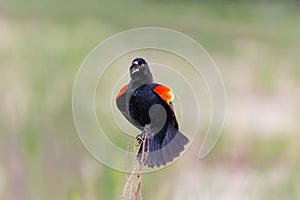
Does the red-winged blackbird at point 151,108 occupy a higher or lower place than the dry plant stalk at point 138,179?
higher

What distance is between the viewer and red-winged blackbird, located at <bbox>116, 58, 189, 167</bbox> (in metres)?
1.08

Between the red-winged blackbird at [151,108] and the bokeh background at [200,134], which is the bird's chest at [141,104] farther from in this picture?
the bokeh background at [200,134]

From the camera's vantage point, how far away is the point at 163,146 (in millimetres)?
1060

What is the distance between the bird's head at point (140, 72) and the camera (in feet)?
3.56

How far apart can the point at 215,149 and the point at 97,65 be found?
558 millimetres

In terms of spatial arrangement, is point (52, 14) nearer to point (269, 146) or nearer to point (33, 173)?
point (33, 173)

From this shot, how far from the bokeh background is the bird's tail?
1.72ft

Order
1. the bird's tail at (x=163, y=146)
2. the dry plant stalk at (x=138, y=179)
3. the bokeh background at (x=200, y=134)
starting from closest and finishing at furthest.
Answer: the dry plant stalk at (x=138, y=179) → the bird's tail at (x=163, y=146) → the bokeh background at (x=200, y=134)

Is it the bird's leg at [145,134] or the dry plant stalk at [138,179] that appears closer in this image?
the dry plant stalk at [138,179]

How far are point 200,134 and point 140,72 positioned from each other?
882 millimetres

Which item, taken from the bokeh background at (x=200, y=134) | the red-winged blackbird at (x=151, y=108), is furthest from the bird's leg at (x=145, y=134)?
the bokeh background at (x=200, y=134)

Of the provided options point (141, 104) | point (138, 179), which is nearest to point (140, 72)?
point (141, 104)

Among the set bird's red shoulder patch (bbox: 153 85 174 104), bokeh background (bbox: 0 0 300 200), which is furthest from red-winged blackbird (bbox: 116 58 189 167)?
bokeh background (bbox: 0 0 300 200)

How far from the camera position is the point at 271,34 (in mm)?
2508
